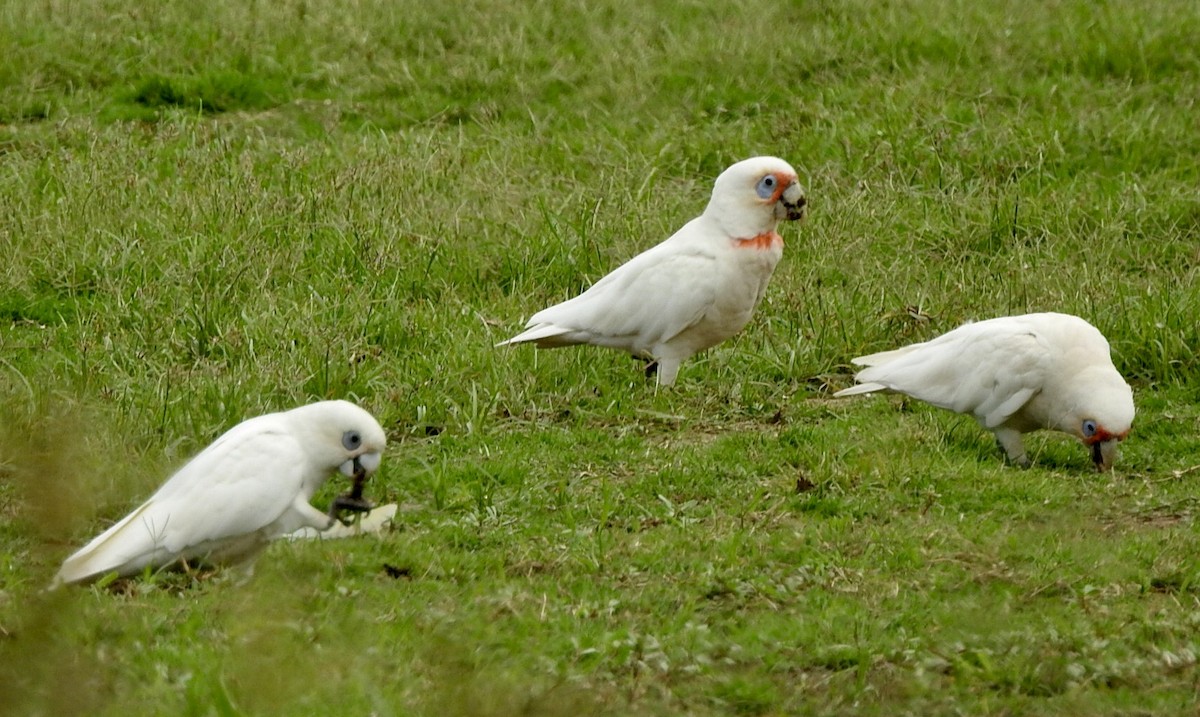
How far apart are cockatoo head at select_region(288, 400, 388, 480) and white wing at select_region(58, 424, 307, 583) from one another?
0.23 ft

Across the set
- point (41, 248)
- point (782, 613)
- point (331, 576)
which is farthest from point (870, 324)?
point (41, 248)

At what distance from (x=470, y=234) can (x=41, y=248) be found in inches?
84.3

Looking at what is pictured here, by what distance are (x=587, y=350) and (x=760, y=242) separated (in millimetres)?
1032

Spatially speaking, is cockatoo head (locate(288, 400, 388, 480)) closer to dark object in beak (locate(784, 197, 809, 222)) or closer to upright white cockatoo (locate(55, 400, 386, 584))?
upright white cockatoo (locate(55, 400, 386, 584))

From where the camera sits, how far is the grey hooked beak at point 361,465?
5156 mm

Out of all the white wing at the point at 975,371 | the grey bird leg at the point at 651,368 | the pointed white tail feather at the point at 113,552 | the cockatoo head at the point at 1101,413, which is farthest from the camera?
the grey bird leg at the point at 651,368

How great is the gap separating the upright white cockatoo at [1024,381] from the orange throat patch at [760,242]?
0.73 metres

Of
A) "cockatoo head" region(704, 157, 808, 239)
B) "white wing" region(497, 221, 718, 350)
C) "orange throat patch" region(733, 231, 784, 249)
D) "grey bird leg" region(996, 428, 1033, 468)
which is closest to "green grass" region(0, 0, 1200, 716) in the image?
"grey bird leg" region(996, 428, 1033, 468)

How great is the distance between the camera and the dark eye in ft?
22.5

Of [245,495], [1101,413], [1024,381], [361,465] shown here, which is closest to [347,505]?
[361,465]

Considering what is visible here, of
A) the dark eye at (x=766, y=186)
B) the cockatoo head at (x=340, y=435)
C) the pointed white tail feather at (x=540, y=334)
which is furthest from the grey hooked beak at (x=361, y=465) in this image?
the dark eye at (x=766, y=186)

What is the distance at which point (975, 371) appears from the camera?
6.32 meters

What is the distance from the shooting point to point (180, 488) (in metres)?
4.95

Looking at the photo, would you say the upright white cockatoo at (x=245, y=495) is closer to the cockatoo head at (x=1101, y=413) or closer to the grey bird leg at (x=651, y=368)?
the grey bird leg at (x=651, y=368)
